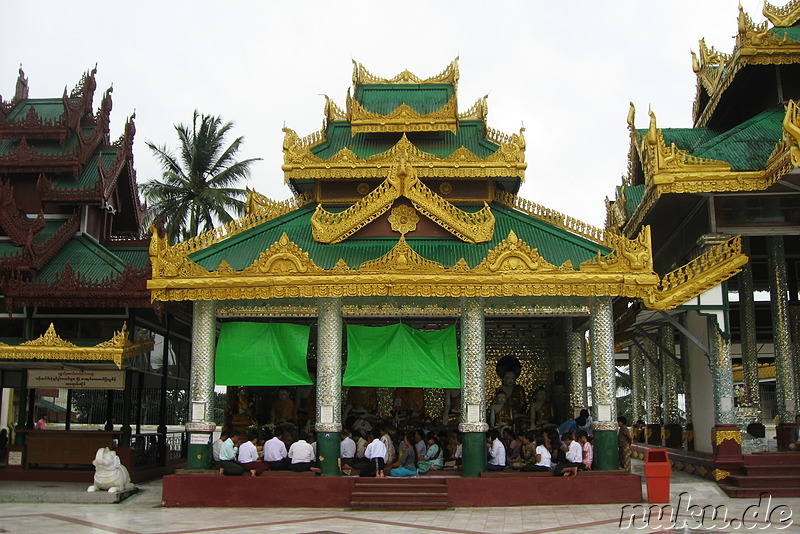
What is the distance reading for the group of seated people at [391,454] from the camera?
16.4m

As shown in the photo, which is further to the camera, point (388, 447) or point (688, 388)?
point (688, 388)

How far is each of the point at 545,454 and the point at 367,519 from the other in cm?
418

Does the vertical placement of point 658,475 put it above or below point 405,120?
below

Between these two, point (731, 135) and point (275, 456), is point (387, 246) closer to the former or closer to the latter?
point (275, 456)

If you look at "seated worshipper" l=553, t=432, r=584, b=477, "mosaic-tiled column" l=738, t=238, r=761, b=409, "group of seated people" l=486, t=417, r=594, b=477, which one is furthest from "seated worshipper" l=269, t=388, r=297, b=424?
"mosaic-tiled column" l=738, t=238, r=761, b=409

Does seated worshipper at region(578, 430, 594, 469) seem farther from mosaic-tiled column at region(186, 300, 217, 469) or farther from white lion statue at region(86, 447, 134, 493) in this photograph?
white lion statue at region(86, 447, 134, 493)

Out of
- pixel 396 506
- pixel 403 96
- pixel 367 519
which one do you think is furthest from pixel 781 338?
pixel 403 96

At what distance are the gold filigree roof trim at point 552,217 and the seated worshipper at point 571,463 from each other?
4.82 metres

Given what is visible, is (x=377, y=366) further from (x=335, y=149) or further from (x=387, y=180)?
(x=335, y=149)

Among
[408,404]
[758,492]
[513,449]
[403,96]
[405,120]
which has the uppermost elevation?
[403,96]

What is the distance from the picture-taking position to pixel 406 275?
16.3 m

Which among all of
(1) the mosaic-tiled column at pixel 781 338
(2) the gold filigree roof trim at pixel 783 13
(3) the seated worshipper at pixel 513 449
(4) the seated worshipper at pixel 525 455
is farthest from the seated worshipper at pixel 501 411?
(2) the gold filigree roof trim at pixel 783 13

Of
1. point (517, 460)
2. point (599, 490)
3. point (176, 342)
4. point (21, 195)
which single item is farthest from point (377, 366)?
point (21, 195)

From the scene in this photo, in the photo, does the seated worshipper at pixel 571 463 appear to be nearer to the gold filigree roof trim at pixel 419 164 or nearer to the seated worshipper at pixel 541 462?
the seated worshipper at pixel 541 462
